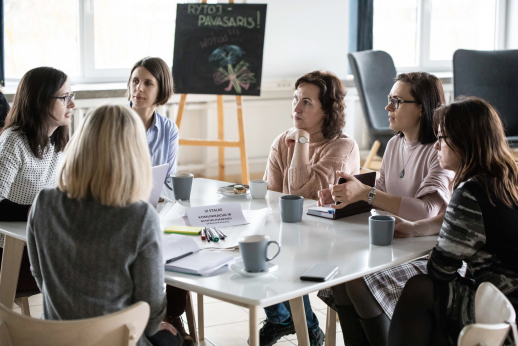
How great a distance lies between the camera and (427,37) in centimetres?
582

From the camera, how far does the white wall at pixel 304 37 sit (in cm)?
482

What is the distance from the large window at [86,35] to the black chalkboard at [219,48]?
2.97 ft

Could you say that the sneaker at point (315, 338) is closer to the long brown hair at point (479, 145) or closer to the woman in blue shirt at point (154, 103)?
the long brown hair at point (479, 145)

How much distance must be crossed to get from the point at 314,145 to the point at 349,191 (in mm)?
626

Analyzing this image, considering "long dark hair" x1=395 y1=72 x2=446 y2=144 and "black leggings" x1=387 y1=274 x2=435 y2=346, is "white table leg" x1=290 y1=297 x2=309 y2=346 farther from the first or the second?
"long dark hair" x1=395 y1=72 x2=446 y2=144

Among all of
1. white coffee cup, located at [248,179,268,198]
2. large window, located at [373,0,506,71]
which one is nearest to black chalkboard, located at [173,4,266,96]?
white coffee cup, located at [248,179,268,198]

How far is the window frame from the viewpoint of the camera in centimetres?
575

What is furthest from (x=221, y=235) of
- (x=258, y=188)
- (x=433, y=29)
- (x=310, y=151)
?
(x=433, y=29)

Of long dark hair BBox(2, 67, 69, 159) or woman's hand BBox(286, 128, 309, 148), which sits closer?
long dark hair BBox(2, 67, 69, 159)

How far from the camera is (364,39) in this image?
5406 mm

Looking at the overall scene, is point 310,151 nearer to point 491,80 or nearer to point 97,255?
point 97,255

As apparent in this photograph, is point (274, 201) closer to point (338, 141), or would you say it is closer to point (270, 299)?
point (338, 141)

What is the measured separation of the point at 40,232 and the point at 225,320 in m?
1.36

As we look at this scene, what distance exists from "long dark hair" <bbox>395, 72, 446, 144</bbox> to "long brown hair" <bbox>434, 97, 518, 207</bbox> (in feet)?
1.49
